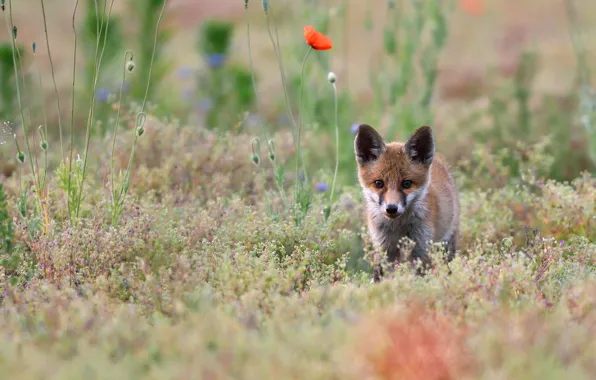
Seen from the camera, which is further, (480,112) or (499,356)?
(480,112)

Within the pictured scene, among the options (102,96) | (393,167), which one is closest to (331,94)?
(102,96)

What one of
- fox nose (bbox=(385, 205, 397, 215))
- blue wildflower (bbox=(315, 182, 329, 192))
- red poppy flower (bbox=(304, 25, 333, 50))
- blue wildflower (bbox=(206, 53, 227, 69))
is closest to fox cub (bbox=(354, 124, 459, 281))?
fox nose (bbox=(385, 205, 397, 215))

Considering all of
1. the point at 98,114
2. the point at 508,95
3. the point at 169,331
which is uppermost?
the point at 169,331

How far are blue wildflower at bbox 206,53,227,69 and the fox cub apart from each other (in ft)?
15.6

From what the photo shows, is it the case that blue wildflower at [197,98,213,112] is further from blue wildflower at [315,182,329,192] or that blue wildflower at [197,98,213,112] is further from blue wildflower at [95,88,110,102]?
blue wildflower at [315,182,329,192]

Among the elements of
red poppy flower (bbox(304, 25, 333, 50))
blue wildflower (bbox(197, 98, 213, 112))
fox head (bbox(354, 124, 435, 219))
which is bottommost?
blue wildflower (bbox(197, 98, 213, 112))

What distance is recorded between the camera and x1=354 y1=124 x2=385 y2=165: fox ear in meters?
5.67

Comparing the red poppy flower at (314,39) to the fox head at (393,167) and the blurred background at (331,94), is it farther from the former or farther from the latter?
the fox head at (393,167)

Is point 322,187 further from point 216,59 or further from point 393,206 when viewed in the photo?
point 216,59

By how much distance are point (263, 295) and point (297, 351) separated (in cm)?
87

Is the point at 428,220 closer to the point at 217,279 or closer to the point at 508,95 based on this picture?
the point at 217,279

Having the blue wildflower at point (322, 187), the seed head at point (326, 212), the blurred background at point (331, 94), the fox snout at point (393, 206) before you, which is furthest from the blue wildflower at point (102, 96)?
the fox snout at point (393, 206)

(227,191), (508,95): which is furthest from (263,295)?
(508,95)

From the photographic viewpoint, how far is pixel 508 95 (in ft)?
31.8
